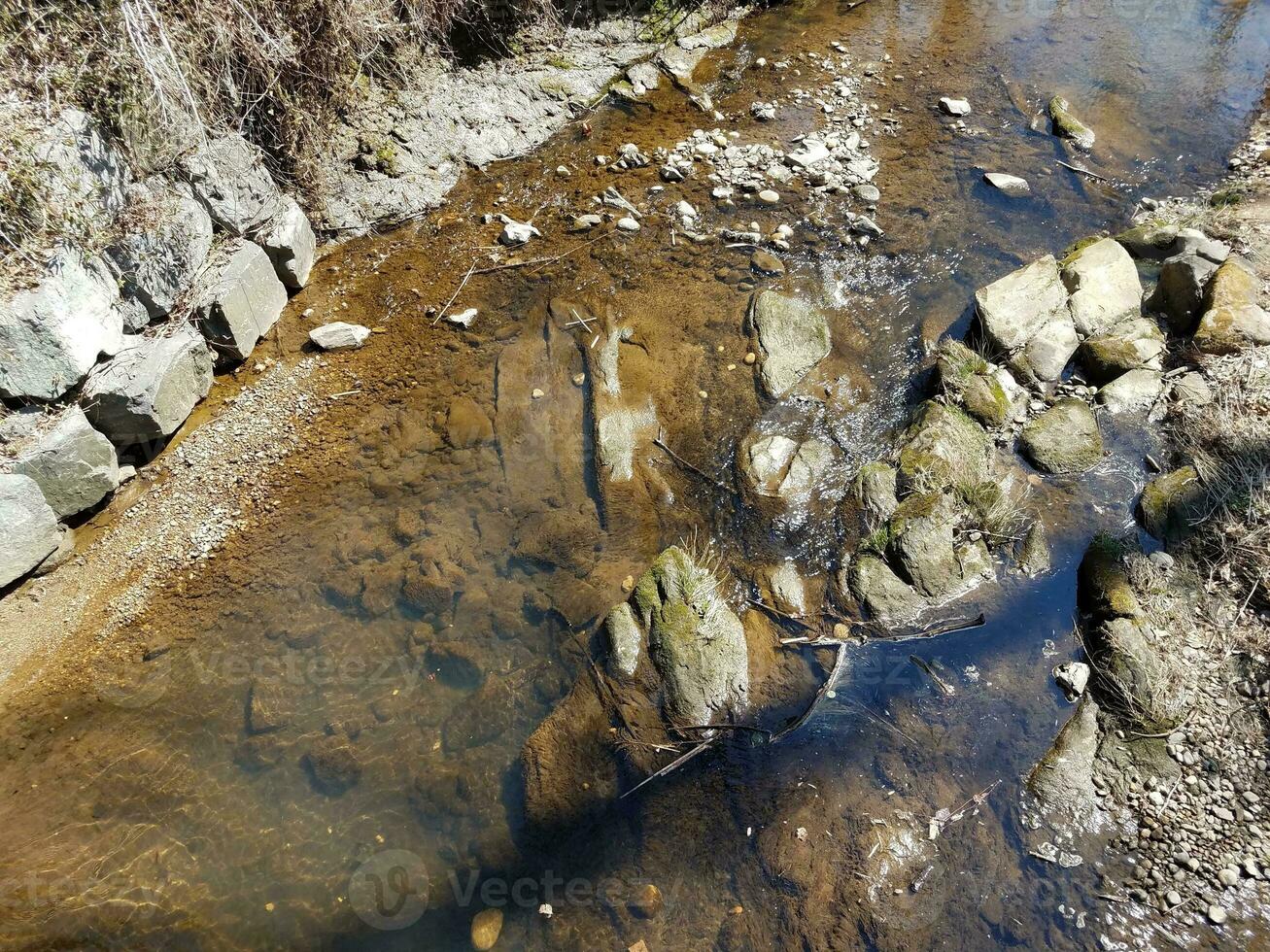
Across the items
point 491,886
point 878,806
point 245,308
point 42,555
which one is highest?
point 245,308

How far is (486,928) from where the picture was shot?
3.35m

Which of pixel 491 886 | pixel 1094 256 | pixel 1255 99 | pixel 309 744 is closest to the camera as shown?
pixel 491 886

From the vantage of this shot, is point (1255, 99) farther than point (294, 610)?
Yes

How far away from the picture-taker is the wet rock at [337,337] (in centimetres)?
562

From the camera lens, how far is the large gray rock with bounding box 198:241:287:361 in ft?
17.0

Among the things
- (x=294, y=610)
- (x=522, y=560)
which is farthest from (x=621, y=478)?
(x=294, y=610)

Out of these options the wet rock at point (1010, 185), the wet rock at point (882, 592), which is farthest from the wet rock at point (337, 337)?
the wet rock at point (1010, 185)

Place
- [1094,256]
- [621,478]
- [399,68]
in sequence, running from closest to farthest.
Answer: [621,478]
[1094,256]
[399,68]

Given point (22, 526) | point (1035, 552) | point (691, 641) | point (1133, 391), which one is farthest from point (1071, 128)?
point (22, 526)

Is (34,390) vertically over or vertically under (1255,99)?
over

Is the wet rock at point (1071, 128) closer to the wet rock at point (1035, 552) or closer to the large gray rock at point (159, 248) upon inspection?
the wet rock at point (1035, 552)

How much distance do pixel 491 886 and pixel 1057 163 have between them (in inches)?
312

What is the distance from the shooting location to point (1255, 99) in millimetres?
8023

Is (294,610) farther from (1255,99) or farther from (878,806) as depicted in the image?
(1255,99)
